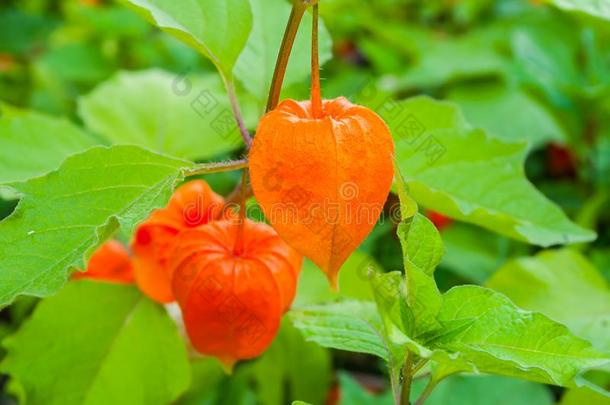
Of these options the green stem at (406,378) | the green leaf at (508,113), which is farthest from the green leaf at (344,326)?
the green leaf at (508,113)

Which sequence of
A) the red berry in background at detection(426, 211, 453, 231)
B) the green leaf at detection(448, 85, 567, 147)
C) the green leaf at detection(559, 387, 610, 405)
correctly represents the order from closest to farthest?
the green leaf at detection(559, 387, 610, 405) < the red berry in background at detection(426, 211, 453, 231) < the green leaf at detection(448, 85, 567, 147)

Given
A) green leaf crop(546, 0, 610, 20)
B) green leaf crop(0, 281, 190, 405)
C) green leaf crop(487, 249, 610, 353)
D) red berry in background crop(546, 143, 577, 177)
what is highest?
green leaf crop(546, 0, 610, 20)

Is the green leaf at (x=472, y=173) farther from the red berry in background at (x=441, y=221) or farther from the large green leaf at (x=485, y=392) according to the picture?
the red berry in background at (x=441, y=221)

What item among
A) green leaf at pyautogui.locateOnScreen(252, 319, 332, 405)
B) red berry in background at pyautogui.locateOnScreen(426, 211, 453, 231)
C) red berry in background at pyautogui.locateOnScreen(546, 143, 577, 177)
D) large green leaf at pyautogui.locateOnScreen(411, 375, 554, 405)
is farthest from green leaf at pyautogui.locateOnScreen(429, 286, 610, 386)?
red berry in background at pyautogui.locateOnScreen(546, 143, 577, 177)

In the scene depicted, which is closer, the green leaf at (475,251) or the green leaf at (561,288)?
the green leaf at (561,288)

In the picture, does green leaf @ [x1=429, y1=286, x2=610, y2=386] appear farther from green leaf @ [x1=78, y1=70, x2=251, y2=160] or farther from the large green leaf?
green leaf @ [x1=78, y1=70, x2=251, y2=160]

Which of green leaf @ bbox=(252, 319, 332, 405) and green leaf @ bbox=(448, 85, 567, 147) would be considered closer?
green leaf @ bbox=(252, 319, 332, 405)

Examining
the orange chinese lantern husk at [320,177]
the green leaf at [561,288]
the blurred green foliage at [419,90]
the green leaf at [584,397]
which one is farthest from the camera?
the blurred green foliage at [419,90]
